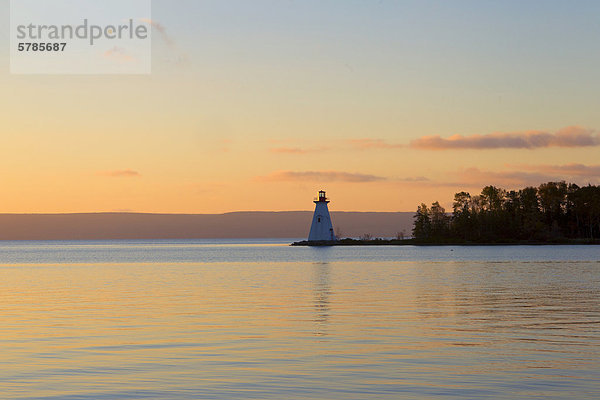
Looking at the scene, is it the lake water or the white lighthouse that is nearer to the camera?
the lake water

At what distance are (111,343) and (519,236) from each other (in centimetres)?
18692

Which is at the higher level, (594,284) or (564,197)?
(564,197)

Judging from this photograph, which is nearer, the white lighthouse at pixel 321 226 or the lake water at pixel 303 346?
the lake water at pixel 303 346

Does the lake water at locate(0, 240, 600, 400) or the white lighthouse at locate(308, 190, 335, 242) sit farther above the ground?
the white lighthouse at locate(308, 190, 335, 242)

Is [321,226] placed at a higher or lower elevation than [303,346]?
higher

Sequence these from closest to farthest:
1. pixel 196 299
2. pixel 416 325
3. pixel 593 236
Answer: pixel 416 325
pixel 196 299
pixel 593 236

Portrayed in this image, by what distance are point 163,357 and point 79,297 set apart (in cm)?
2406

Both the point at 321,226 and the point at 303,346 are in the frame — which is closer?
the point at 303,346

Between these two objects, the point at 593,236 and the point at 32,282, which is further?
the point at 593,236

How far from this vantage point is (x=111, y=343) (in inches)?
986

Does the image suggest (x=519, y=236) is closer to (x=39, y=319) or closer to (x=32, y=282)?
(x=32, y=282)

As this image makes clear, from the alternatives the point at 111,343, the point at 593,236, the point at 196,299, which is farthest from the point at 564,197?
the point at 111,343

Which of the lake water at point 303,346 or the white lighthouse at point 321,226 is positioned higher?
the white lighthouse at point 321,226

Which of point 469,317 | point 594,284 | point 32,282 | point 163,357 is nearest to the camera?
point 163,357
